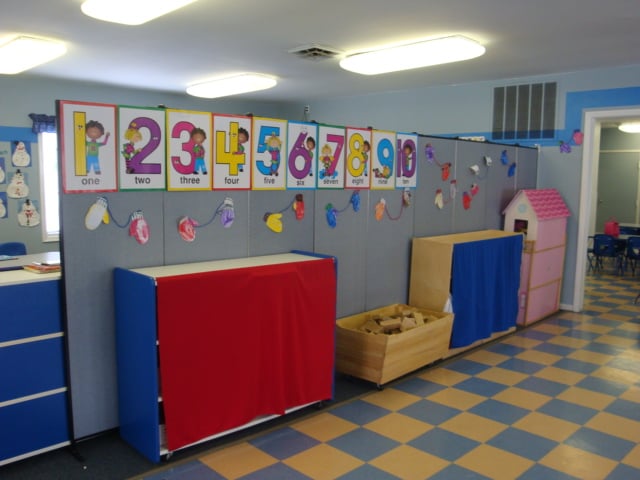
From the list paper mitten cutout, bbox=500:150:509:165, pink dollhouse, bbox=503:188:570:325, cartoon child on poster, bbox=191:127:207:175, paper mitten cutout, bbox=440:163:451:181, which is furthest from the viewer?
paper mitten cutout, bbox=500:150:509:165

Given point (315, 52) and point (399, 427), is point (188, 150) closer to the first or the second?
point (399, 427)

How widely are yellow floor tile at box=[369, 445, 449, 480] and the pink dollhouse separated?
350 cm

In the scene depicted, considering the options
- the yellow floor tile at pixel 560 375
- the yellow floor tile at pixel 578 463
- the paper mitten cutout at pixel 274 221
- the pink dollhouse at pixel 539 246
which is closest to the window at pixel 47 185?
the paper mitten cutout at pixel 274 221

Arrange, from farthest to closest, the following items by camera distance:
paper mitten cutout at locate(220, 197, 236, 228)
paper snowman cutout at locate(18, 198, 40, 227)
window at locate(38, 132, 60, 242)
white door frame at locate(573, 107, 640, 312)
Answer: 1. window at locate(38, 132, 60, 242)
2. paper snowman cutout at locate(18, 198, 40, 227)
3. white door frame at locate(573, 107, 640, 312)
4. paper mitten cutout at locate(220, 197, 236, 228)

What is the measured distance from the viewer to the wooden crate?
173 inches

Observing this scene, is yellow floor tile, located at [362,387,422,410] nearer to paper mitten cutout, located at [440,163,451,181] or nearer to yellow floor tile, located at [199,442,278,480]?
yellow floor tile, located at [199,442,278,480]

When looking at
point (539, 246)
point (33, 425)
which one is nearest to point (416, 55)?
point (539, 246)

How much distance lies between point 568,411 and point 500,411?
52 cm

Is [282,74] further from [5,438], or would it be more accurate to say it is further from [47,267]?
[5,438]

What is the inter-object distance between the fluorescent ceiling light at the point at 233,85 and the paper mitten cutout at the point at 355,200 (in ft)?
11.5

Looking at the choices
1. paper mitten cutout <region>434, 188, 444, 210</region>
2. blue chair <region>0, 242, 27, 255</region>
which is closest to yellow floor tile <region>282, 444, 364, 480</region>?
paper mitten cutout <region>434, 188, 444, 210</region>

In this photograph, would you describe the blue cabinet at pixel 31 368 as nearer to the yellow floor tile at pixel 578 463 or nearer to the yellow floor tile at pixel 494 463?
the yellow floor tile at pixel 494 463

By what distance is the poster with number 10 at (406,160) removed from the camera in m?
5.19

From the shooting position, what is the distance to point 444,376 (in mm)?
4832
